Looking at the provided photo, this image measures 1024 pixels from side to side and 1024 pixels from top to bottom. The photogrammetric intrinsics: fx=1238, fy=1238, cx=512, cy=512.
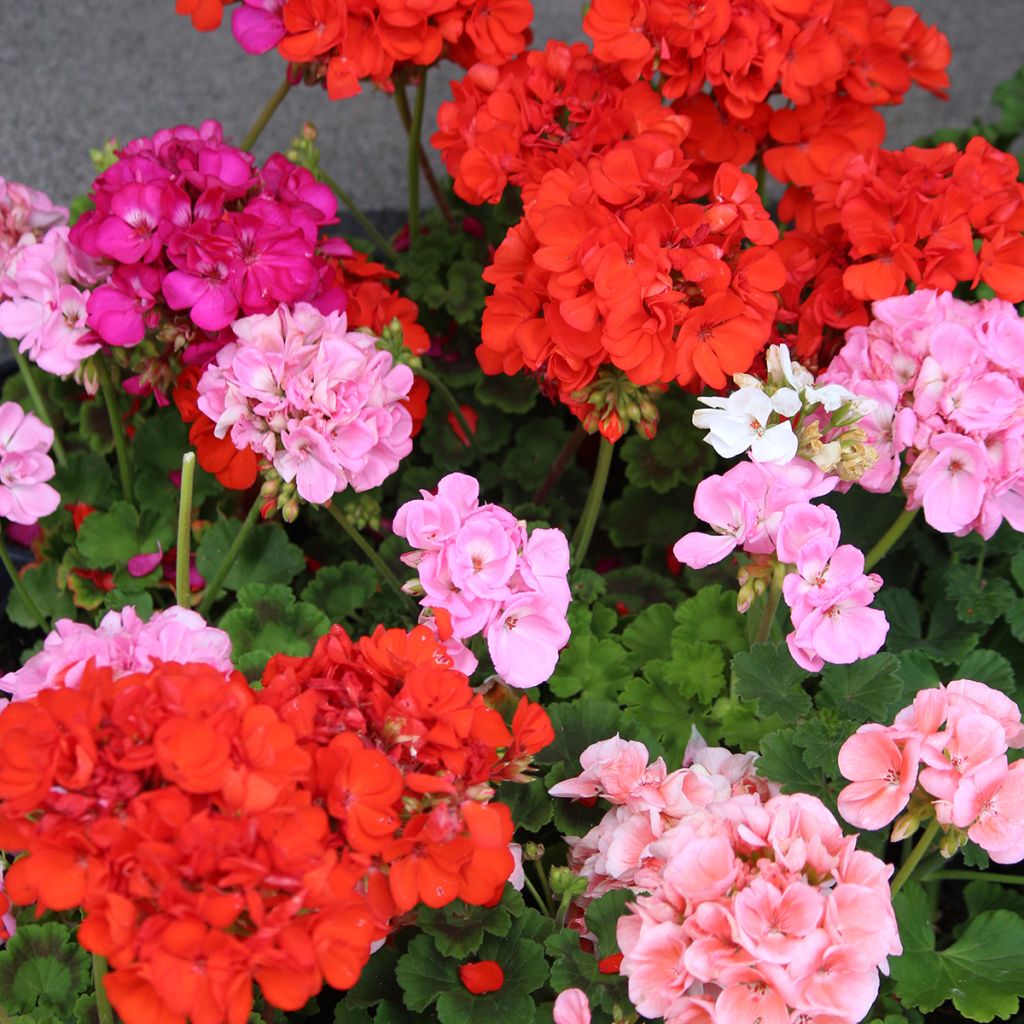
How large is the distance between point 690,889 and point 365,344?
25.3 inches

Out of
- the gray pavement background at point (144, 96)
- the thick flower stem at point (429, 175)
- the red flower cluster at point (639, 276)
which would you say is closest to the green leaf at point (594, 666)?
the red flower cluster at point (639, 276)

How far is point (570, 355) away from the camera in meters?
1.23

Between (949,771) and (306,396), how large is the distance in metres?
0.67

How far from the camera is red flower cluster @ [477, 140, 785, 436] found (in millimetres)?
1188

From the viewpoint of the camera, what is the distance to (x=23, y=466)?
1.39 m

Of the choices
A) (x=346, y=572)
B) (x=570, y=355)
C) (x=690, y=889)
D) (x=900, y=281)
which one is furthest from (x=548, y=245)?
(x=690, y=889)

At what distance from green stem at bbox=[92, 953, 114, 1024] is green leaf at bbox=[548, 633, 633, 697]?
0.61 m

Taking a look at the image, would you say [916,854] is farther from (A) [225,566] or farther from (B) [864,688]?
(A) [225,566]

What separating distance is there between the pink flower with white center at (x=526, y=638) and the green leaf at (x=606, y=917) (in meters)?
0.19

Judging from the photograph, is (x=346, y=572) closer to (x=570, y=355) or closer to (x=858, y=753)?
(x=570, y=355)

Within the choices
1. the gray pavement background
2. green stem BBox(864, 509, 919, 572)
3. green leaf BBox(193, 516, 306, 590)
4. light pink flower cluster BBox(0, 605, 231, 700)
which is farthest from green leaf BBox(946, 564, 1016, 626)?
the gray pavement background

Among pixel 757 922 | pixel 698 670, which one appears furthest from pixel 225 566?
pixel 757 922

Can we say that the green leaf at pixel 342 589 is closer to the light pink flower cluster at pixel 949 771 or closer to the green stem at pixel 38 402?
the green stem at pixel 38 402

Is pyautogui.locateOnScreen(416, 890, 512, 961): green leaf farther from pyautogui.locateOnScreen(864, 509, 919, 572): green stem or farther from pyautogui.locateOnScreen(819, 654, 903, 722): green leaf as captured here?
pyautogui.locateOnScreen(864, 509, 919, 572): green stem
